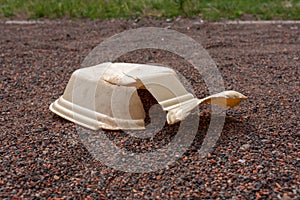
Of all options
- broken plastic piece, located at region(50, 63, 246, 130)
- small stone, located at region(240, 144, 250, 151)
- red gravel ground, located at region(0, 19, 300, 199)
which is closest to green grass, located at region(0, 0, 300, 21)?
red gravel ground, located at region(0, 19, 300, 199)

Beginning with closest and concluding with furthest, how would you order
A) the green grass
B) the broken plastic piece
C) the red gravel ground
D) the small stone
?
the red gravel ground < the small stone < the broken plastic piece < the green grass

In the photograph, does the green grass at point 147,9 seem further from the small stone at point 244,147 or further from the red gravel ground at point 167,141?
the small stone at point 244,147

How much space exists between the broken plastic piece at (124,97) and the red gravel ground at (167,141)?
8 centimetres

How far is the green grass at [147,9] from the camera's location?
4.98 metres

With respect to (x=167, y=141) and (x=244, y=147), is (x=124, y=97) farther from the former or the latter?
(x=244, y=147)

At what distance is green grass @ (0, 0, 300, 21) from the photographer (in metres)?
4.98

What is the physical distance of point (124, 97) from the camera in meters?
1.94

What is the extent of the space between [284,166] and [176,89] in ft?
2.07

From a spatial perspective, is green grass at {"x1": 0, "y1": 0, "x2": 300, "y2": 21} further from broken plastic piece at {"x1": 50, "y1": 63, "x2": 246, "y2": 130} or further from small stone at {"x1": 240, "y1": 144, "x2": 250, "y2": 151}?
small stone at {"x1": 240, "y1": 144, "x2": 250, "y2": 151}

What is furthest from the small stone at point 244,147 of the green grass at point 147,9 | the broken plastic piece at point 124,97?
the green grass at point 147,9

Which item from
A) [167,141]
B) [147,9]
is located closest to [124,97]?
[167,141]

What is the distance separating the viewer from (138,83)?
1960mm

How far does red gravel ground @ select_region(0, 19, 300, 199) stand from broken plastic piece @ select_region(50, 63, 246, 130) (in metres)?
0.08

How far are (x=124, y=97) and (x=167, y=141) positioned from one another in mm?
277
